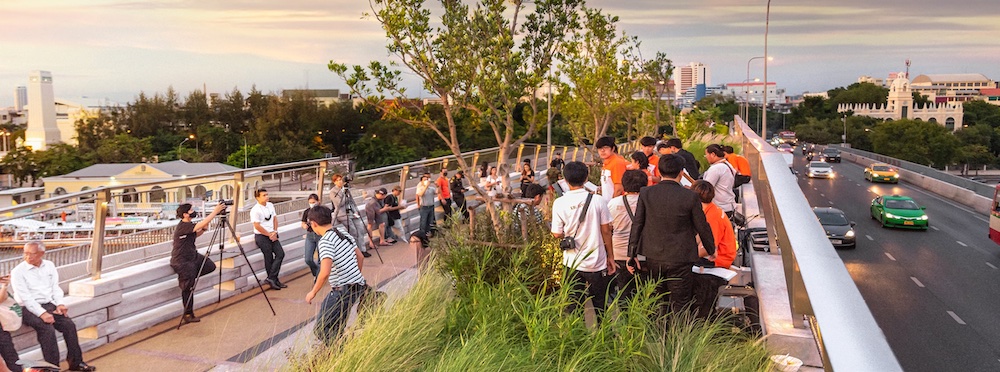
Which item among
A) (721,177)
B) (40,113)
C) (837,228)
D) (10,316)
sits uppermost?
(40,113)

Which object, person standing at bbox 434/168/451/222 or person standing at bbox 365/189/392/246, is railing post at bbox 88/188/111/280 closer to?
person standing at bbox 365/189/392/246

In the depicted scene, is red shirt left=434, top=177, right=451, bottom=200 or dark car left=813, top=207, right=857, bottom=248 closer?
red shirt left=434, top=177, right=451, bottom=200

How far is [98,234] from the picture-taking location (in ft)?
27.0

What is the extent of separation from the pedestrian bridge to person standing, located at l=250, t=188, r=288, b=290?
10.5 inches

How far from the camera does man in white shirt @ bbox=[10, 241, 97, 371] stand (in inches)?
274

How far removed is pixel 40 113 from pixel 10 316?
452ft

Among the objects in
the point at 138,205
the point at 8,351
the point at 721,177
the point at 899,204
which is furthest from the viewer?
the point at 899,204

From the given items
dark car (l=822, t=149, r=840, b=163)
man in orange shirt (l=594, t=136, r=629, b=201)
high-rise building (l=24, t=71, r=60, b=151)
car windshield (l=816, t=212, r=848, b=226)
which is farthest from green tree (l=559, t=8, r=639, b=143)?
high-rise building (l=24, t=71, r=60, b=151)

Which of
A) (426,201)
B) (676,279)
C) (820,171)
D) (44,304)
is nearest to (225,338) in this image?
(44,304)

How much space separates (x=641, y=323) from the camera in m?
4.88

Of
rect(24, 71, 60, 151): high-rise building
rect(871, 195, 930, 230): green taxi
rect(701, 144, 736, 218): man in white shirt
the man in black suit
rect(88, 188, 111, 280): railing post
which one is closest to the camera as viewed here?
the man in black suit

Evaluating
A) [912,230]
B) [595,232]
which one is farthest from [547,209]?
[912,230]

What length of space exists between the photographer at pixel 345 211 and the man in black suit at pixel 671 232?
755 cm

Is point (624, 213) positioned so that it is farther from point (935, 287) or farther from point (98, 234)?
point (935, 287)
